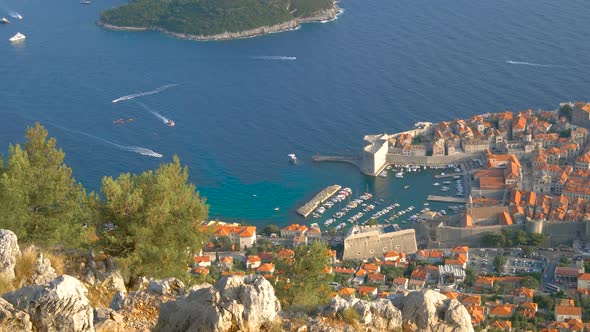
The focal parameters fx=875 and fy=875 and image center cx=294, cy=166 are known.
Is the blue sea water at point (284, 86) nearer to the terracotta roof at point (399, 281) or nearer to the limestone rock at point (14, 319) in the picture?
the terracotta roof at point (399, 281)

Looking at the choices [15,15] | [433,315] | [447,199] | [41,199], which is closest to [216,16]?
[15,15]

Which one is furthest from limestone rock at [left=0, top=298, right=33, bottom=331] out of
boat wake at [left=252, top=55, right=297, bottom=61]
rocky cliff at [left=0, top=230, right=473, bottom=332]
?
boat wake at [left=252, top=55, right=297, bottom=61]

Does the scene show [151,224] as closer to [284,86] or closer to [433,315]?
[433,315]

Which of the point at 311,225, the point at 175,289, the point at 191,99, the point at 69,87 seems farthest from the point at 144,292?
the point at 69,87

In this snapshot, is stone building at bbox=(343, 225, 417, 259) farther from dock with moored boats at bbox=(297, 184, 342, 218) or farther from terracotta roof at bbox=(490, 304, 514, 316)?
terracotta roof at bbox=(490, 304, 514, 316)

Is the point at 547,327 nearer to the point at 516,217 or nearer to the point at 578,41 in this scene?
the point at 516,217
